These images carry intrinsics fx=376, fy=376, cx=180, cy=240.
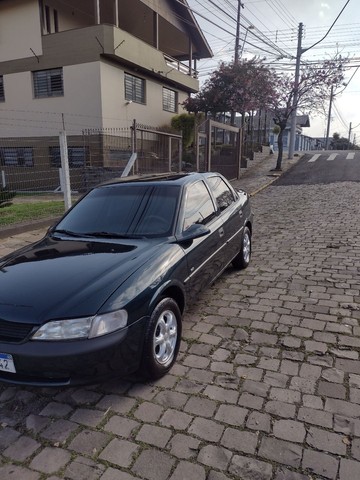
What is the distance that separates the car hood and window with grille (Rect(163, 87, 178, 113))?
20024 mm

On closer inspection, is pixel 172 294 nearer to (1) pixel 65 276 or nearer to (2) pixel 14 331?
(1) pixel 65 276

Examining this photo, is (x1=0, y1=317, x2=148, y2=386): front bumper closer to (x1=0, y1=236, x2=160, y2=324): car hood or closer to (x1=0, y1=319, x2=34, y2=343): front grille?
(x1=0, y1=319, x2=34, y2=343): front grille

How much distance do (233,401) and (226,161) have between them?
14561 millimetres

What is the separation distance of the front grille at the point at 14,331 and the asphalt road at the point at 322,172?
15.8m

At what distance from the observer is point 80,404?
2625 millimetres

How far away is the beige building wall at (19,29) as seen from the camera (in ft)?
55.0

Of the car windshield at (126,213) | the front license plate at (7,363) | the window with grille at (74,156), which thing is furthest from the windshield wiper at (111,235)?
the window with grille at (74,156)

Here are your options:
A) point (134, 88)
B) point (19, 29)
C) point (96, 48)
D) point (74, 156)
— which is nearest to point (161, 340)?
point (74, 156)

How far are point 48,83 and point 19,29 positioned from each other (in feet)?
8.72

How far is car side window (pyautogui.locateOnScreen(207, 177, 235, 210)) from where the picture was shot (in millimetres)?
4682

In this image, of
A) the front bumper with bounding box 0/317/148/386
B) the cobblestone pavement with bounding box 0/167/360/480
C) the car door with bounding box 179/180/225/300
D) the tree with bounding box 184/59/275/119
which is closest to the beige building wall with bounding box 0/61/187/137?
the tree with bounding box 184/59/275/119

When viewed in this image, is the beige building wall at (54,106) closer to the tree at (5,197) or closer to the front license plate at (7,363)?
the tree at (5,197)

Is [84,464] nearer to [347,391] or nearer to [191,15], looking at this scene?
[347,391]

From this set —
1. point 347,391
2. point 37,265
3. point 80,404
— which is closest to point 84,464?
point 80,404
